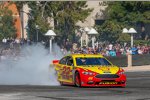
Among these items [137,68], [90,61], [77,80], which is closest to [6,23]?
[137,68]

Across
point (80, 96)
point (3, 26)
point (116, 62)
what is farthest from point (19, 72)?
point (3, 26)

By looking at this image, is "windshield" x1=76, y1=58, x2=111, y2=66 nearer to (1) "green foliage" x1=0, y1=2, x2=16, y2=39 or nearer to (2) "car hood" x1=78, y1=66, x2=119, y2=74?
(2) "car hood" x1=78, y1=66, x2=119, y2=74

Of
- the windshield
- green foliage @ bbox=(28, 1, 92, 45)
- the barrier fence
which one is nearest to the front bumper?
the windshield

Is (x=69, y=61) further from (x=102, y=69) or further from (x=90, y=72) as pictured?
(x=102, y=69)

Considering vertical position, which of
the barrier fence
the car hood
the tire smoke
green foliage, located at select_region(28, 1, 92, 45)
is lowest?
the barrier fence

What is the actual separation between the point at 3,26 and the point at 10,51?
124 feet

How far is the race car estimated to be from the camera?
20250mm

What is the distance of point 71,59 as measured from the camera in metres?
21.9

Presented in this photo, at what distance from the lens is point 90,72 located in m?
20.3

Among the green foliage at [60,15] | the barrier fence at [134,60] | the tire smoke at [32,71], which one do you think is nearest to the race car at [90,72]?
the tire smoke at [32,71]

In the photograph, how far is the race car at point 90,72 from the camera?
2025cm

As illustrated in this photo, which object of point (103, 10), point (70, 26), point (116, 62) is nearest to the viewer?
point (116, 62)

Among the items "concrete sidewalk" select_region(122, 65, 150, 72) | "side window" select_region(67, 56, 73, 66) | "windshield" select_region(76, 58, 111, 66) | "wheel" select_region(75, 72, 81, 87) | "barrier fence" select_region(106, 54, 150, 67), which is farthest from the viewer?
"barrier fence" select_region(106, 54, 150, 67)

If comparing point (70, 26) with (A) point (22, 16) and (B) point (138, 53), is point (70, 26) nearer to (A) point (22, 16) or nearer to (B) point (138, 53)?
(B) point (138, 53)
